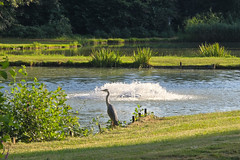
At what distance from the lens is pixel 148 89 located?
19.7m

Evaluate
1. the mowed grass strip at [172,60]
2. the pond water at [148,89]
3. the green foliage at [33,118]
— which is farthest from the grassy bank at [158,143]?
the mowed grass strip at [172,60]

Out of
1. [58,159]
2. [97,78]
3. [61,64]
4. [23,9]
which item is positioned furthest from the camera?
[23,9]

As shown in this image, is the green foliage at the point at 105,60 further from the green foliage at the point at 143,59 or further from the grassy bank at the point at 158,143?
the grassy bank at the point at 158,143

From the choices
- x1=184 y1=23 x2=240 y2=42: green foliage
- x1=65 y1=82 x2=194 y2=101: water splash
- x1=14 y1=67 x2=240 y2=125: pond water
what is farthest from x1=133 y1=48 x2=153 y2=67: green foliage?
x1=184 y1=23 x2=240 y2=42: green foliage

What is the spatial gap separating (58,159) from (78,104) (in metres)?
9.22

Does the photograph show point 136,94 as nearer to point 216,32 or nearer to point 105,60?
point 105,60

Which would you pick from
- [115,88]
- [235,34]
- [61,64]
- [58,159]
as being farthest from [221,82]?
[235,34]

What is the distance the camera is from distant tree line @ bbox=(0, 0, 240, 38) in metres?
61.4

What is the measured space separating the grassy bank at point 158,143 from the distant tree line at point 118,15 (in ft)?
158

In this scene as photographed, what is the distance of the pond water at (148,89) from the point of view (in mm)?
16142

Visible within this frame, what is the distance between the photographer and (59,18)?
6178cm

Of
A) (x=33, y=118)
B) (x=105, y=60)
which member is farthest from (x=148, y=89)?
(x=105, y=60)

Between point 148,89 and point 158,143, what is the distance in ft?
35.1

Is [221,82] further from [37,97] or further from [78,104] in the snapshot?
[37,97]
